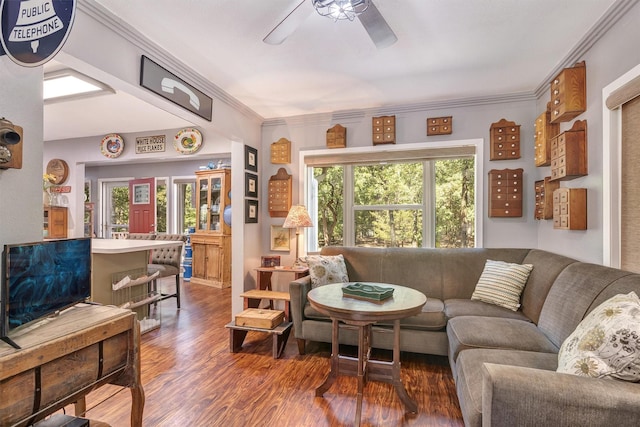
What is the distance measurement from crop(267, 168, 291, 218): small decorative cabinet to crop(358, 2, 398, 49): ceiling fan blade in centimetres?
236

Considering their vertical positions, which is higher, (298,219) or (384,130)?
(384,130)

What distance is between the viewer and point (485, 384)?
121cm

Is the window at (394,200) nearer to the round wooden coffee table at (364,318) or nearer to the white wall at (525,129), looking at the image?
the white wall at (525,129)

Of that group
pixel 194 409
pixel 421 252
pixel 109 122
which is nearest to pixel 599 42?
pixel 421 252

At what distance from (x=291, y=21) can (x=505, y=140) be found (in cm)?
261

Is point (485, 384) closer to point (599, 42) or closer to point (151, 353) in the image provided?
point (599, 42)

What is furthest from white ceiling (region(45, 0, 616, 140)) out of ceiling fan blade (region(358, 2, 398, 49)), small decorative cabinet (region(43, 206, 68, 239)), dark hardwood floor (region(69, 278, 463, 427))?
small decorative cabinet (region(43, 206, 68, 239))

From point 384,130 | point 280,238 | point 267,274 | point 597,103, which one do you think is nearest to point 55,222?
point 280,238

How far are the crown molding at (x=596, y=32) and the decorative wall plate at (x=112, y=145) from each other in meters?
6.00

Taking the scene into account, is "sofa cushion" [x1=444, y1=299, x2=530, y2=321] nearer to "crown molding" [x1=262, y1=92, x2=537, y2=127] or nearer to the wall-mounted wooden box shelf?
"crown molding" [x1=262, y1=92, x2=537, y2=127]

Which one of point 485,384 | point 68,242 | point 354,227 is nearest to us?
point 485,384

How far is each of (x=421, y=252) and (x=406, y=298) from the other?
1232 millimetres

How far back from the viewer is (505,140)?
329cm

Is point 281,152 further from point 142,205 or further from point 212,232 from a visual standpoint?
point 142,205
